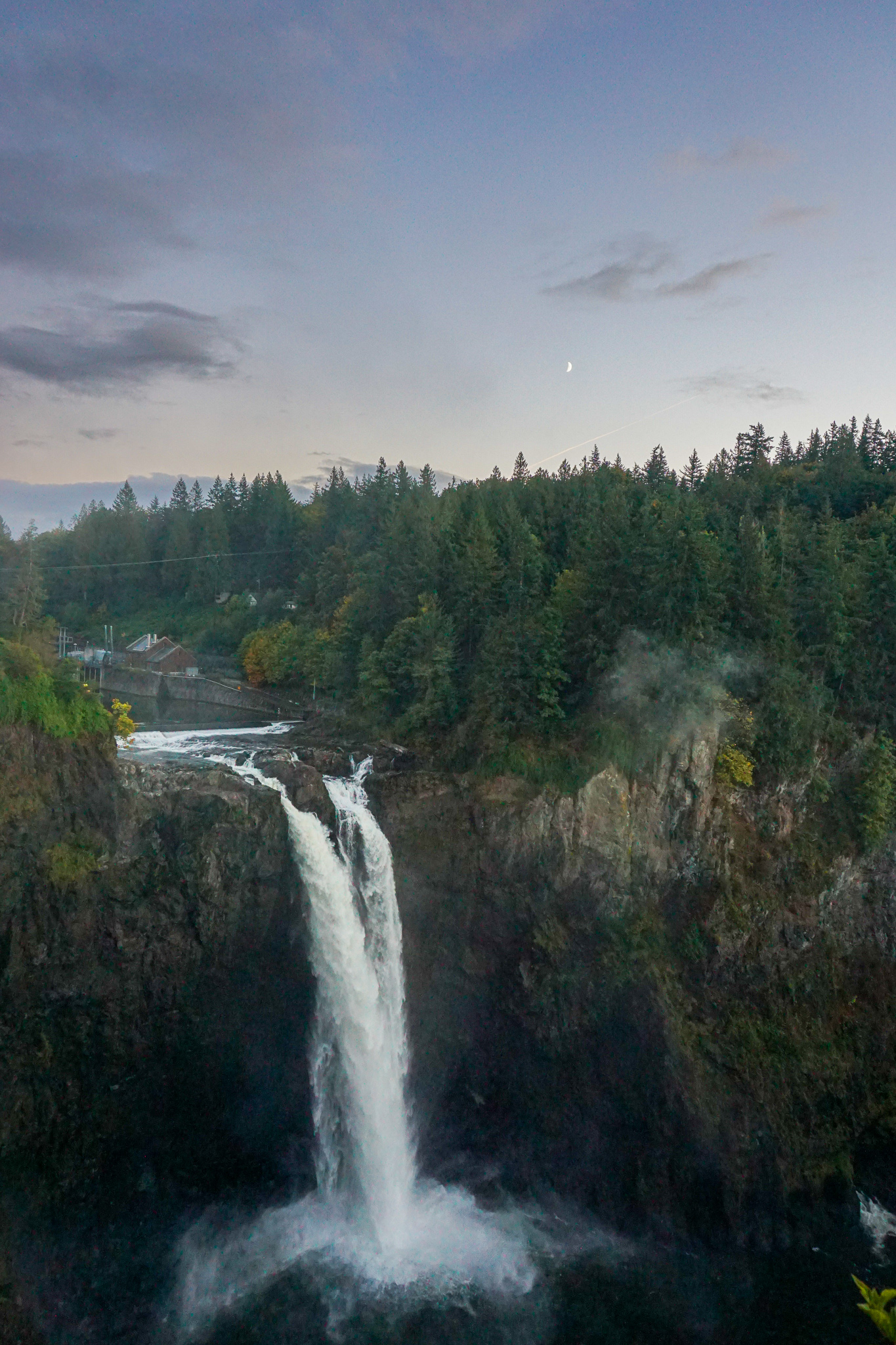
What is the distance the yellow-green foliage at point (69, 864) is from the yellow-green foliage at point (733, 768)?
21.7 m

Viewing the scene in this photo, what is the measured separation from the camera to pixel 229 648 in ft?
201

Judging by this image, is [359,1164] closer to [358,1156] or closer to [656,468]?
[358,1156]

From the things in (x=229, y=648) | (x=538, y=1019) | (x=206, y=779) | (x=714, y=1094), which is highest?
(x=229, y=648)

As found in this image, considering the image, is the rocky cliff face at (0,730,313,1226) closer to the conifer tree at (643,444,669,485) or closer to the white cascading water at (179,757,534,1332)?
the white cascading water at (179,757,534,1332)

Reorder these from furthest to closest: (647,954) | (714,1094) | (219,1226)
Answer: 1. (647,954)
2. (714,1094)
3. (219,1226)

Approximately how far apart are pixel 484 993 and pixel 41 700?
1701 cm

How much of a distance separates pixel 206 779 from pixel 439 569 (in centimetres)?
1830

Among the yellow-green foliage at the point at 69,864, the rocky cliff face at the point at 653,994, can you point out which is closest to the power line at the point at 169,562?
the rocky cliff face at the point at 653,994

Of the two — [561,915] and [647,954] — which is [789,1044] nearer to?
[647,954]

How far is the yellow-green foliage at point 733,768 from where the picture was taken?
1235 inches

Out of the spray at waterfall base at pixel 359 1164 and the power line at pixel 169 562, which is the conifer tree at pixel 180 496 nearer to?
the power line at pixel 169 562

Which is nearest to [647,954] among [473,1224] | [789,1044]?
[789,1044]

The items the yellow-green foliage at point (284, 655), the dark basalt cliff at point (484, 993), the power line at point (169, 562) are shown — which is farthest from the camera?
the power line at point (169, 562)

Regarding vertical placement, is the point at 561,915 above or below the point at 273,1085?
above
